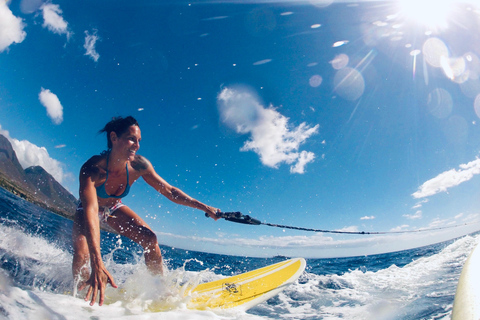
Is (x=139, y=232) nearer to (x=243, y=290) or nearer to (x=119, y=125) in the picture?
(x=119, y=125)

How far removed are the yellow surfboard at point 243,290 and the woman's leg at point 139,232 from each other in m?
0.76

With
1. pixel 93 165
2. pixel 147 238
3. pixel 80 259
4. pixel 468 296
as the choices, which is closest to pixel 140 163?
pixel 93 165

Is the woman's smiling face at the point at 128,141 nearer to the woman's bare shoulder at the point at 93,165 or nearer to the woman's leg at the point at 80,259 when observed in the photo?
the woman's bare shoulder at the point at 93,165

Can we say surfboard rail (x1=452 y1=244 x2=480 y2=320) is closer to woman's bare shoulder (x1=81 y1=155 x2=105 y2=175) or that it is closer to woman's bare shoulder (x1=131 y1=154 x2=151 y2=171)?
woman's bare shoulder (x1=81 y1=155 x2=105 y2=175)

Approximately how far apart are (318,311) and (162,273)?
294cm

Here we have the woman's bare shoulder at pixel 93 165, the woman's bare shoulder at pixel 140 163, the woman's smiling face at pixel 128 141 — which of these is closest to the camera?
the woman's bare shoulder at pixel 93 165

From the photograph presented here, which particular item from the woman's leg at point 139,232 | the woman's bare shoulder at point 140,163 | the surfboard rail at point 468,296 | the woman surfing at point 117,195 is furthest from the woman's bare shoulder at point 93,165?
the surfboard rail at point 468,296

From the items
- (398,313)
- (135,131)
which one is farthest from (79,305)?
(398,313)

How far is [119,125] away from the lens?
3281 millimetres

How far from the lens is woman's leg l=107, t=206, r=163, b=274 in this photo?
130 inches

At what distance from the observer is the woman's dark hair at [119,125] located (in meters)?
3.24

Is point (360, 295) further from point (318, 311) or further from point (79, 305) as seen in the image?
point (79, 305)

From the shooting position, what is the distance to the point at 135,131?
3.28 metres

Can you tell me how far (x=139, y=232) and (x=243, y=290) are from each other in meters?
2.68
